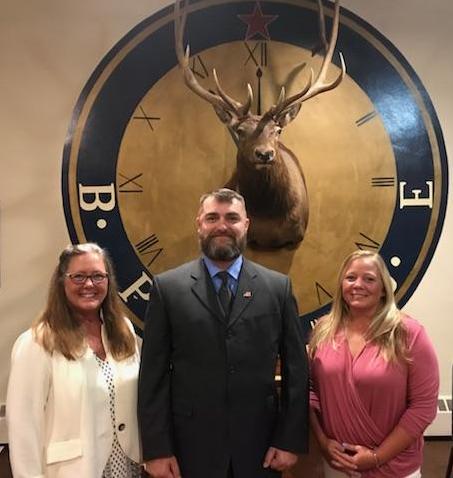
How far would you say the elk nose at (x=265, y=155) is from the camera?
3.08 m

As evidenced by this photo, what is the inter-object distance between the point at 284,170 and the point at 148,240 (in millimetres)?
891

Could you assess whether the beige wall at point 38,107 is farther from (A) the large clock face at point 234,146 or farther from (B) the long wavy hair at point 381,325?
(B) the long wavy hair at point 381,325

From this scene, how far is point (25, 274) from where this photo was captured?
3.37 metres

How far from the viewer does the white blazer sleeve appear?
64.2 inches

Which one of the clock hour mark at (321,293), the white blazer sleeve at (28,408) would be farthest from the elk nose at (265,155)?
the white blazer sleeve at (28,408)

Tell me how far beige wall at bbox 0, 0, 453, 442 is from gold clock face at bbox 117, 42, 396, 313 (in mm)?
392

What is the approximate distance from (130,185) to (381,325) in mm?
1890

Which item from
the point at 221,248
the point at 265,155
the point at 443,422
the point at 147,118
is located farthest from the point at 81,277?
the point at 443,422

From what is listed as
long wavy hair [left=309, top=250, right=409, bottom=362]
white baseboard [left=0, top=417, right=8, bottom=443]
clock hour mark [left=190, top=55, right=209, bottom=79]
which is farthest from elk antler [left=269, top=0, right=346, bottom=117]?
white baseboard [left=0, top=417, right=8, bottom=443]

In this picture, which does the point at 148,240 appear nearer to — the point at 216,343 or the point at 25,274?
the point at 25,274

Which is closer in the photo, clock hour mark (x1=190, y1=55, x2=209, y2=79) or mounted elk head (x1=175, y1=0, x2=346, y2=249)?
mounted elk head (x1=175, y1=0, x2=346, y2=249)

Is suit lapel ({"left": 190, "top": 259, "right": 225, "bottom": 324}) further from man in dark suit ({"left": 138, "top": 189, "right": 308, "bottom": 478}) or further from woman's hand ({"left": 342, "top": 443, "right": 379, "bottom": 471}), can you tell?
woman's hand ({"left": 342, "top": 443, "right": 379, "bottom": 471})

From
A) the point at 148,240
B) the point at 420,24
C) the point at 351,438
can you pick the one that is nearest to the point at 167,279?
the point at 351,438

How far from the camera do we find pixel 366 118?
344 centimetres
